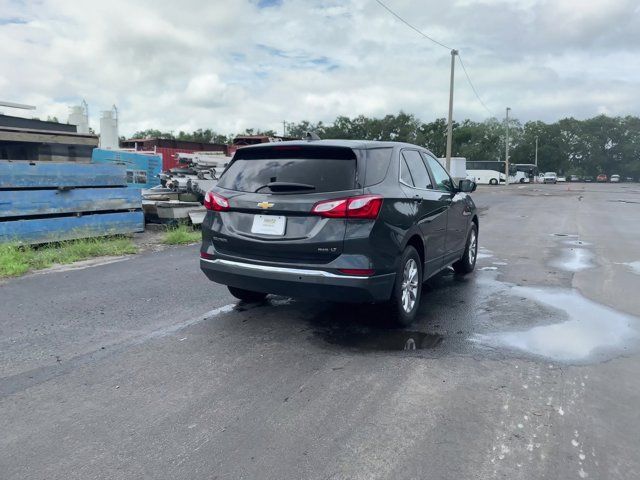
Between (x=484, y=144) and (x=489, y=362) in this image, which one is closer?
(x=489, y=362)

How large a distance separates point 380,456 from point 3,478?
192 cm

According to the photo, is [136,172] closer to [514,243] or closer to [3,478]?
[514,243]

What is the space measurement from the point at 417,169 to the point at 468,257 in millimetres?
2392

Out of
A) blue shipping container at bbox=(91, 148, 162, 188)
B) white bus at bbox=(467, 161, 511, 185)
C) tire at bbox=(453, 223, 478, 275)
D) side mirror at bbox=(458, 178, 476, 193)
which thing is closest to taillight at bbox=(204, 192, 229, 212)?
side mirror at bbox=(458, 178, 476, 193)

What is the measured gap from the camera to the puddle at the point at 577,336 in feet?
14.0

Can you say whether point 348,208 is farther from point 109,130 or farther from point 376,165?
point 109,130

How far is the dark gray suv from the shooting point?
13.7 ft

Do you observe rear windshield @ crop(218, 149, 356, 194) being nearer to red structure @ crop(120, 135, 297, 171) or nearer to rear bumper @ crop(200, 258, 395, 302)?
rear bumper @ crop(200, 258, 395, 302)

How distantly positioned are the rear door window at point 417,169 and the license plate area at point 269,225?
63.2 inches

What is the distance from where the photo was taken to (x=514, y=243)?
10.8 meters

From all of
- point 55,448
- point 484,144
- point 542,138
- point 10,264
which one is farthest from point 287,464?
point 542,138

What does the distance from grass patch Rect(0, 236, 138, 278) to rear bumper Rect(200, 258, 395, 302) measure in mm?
4407

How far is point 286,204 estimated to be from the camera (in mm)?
4305

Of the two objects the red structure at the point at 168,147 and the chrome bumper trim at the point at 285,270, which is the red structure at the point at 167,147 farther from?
the chrome bumper trim at the point at 285,270
